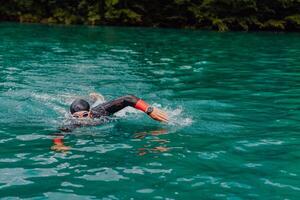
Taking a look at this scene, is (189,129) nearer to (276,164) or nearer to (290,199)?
(276,164)

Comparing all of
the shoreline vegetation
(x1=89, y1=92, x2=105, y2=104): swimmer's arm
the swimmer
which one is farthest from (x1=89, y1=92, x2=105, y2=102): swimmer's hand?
the shoreline vegetation

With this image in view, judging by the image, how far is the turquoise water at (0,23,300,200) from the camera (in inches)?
234

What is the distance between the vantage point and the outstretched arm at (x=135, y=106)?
8.52 m

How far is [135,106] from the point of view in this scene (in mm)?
8703

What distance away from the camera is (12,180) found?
19.8 feet

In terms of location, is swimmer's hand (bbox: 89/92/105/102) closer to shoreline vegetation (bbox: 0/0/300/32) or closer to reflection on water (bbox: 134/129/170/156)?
reflection on water (bbox: 134/129/170/156)

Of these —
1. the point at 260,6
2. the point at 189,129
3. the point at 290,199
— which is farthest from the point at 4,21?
the point at 290,199

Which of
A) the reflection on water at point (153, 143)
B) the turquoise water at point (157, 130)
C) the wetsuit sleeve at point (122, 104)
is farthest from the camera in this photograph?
the wetsuit sleeve at point (122, 104)

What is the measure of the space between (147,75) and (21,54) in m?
6.00

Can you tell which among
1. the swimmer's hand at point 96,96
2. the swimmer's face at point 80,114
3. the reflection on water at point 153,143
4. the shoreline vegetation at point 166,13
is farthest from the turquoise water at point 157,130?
the shoreline vegetation at point 166,13

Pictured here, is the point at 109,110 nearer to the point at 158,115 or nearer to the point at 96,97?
the point at 158,115

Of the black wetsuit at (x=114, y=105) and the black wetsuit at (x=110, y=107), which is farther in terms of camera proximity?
the black wetsuit at (x=114, y=105)

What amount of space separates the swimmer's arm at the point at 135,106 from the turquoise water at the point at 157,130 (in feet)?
0.68

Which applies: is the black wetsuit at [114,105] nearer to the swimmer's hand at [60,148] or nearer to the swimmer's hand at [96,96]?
the swimmer's hand at [96,96]
